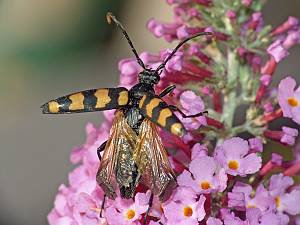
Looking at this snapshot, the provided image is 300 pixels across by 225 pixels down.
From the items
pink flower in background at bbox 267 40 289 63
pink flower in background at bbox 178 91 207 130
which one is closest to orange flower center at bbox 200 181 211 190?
pink flower in background at bbox 178 91 207 130

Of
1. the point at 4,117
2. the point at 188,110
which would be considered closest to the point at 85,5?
the point at 4,117

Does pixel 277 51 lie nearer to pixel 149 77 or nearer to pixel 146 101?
pixel 149 77

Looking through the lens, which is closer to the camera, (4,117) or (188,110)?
(188,110)

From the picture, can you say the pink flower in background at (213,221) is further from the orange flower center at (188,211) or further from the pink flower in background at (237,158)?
the pink flower in background at (237,158)

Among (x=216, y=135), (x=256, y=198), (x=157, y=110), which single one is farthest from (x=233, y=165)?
(x=157, y=110)

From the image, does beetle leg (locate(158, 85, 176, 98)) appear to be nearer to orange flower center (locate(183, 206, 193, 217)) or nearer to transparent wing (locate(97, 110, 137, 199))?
transparent wing (locate(97, 110, 137, 199))

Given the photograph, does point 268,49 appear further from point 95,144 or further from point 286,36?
point 95,144
